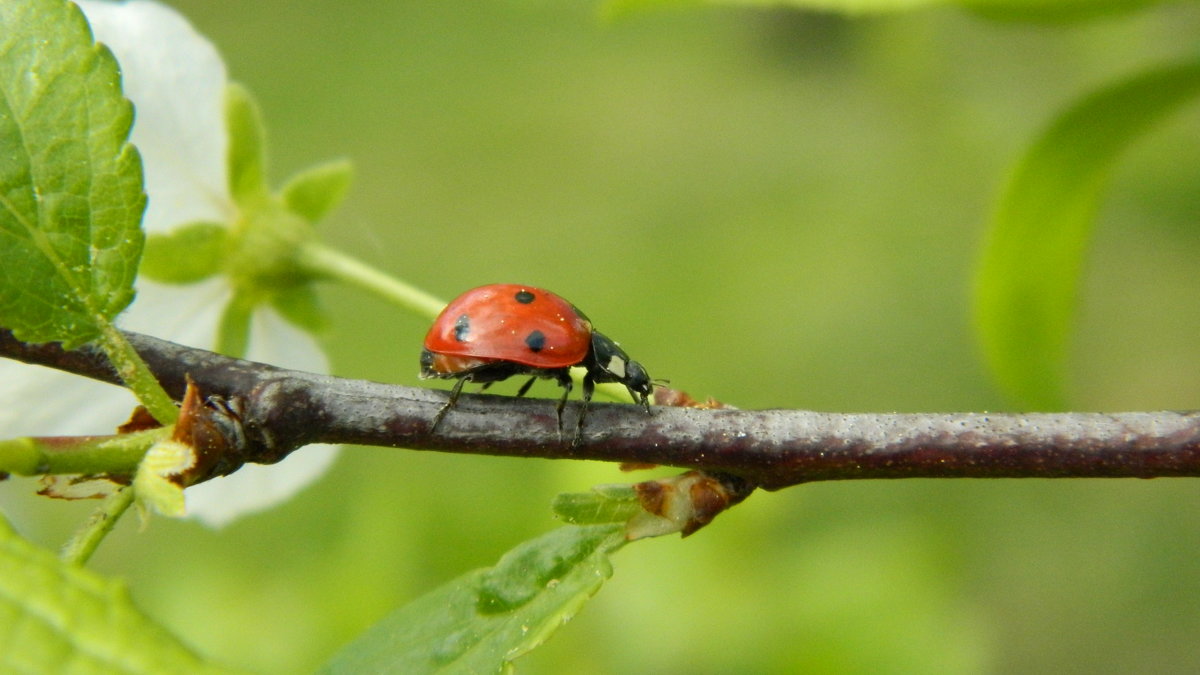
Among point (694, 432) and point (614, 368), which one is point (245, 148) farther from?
point (694, 432)

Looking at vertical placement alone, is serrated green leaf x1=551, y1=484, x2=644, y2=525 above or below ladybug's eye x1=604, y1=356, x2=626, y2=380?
above

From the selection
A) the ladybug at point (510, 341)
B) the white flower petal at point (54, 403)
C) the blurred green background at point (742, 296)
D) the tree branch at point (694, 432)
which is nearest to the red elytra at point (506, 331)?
the ladybug at point (510, 341)

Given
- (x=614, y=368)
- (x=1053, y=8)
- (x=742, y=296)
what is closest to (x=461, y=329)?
(x=614, y=368)

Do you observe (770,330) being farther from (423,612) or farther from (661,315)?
(423,612)

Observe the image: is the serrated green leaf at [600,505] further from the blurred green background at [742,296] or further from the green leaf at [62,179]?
the blurred green background at [742,296]

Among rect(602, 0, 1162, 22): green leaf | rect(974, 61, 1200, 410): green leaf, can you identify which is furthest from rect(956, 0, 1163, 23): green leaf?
rect(974, 61, 1200, 410): green leaf

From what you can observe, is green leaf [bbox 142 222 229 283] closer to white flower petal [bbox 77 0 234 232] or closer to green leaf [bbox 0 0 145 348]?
white flower petal [bbox 77 0 234 232]
